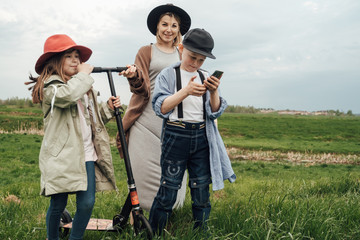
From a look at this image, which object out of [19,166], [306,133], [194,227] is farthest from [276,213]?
[306,133]

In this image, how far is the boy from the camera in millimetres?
3225

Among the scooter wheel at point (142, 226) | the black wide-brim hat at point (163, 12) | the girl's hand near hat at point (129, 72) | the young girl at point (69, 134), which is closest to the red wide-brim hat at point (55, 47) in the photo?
the young girl at point (69, 134)

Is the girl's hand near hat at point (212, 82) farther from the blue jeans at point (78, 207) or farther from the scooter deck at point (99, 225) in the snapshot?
the scooter deck at point (99, 225)

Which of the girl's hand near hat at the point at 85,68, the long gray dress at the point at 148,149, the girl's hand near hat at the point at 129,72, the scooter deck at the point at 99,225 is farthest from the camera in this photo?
the long gray dress at the point at 148,149

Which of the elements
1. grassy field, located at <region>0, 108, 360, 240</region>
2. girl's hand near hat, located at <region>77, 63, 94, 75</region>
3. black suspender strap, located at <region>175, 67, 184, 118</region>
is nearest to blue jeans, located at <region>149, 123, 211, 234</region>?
black suspender strap, located at <region>175, 67, 184, 118</region>

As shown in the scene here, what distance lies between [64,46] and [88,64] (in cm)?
27

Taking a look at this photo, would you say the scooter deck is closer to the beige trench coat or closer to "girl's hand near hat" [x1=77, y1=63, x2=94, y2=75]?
the beige trench coat

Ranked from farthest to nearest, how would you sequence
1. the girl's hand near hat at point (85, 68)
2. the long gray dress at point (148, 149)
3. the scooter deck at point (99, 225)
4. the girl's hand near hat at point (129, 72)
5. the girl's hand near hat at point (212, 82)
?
the long gray dress at point (148, 149), the scooter deck at point (99, 225), the girl's hand near hat at point (129, 72), the girl's hand near hat at point (85, 68), the girl's hand near hat at point (212, 82)

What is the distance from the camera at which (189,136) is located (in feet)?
10.6

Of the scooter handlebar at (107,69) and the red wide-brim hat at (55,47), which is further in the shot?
the scooter handlebar at (107,69)

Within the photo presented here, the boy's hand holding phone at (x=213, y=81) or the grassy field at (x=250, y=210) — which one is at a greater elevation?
the boy's hand holding phone at (x=213, y=81)

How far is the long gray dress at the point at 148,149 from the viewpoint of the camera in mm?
4105

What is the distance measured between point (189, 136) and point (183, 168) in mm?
331

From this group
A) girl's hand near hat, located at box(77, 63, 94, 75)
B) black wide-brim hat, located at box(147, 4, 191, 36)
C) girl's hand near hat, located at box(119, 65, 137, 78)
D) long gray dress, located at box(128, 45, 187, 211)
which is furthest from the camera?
long gray dress, located at box(128, 45, 187, 211)
